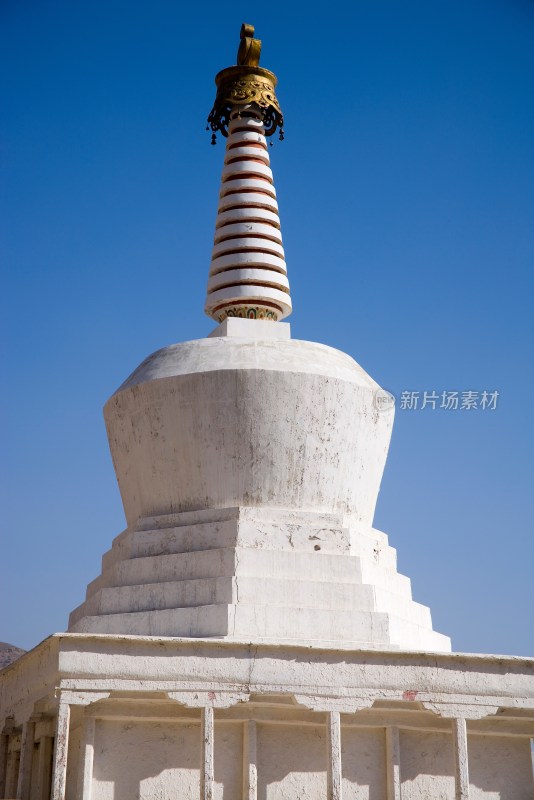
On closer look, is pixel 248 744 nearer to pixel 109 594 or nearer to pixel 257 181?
pixel 109 594

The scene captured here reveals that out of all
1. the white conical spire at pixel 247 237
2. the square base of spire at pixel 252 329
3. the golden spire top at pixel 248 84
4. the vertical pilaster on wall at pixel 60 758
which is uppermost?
the golden spire top at pixel 248 84

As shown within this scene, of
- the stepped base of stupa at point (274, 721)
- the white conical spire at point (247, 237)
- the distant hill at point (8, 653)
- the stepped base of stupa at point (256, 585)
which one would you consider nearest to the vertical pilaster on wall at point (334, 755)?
the stepped base of stupa at point (274, 721)

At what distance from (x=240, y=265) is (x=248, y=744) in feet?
23.6

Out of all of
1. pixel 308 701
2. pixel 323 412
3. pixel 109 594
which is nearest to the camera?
pixel 308 701

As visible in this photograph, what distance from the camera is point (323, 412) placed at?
47.5ft

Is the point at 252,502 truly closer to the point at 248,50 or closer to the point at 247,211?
the point at 247,211

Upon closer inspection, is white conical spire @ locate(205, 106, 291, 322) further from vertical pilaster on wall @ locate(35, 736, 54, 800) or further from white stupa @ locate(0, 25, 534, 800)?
vertical pilaster on wall @ locate(35, 736, 54, 800)

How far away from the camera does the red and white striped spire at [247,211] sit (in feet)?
54.2

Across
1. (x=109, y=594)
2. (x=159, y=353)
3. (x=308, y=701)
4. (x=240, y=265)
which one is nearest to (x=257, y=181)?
(x=240, y=265)

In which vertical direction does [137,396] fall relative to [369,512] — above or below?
above

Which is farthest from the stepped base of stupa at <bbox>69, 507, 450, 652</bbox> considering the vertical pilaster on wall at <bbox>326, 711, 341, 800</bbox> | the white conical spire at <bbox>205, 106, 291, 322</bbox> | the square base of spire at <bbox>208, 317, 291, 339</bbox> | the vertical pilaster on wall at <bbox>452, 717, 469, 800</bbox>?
the white conical spire at <bbox>205, 106, 291, 322</bbox>

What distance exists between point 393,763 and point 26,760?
4175 millimetres

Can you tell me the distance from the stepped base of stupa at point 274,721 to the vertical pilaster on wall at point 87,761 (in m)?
0.02

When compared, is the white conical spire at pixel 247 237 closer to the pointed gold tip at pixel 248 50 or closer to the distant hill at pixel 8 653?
the pointed gold tip at pixel 248 50
